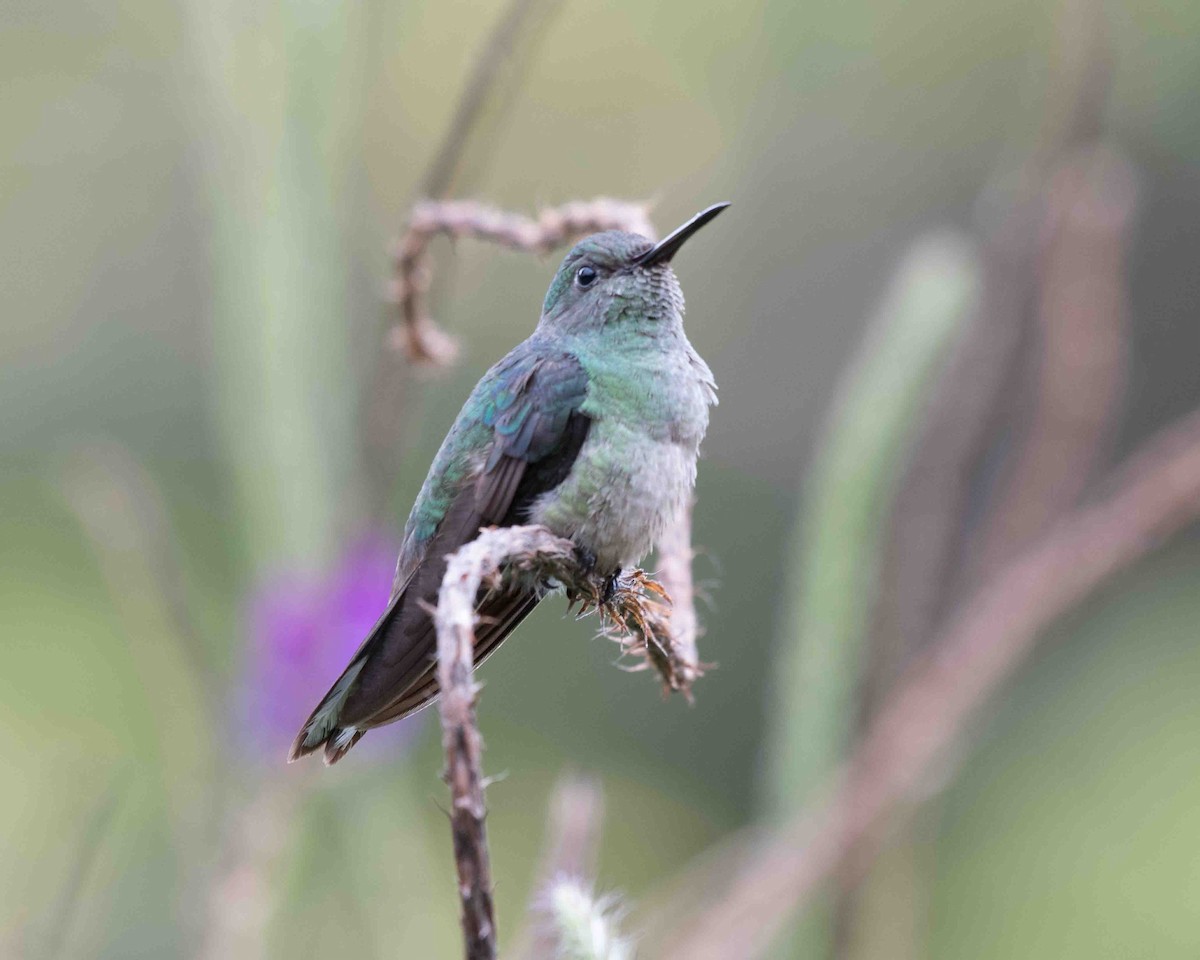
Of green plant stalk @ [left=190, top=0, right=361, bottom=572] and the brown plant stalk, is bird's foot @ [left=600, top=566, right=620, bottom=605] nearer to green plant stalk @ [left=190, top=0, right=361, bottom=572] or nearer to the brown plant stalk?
the brown plant stalk

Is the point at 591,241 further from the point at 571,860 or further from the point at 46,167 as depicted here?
the point at 46,167

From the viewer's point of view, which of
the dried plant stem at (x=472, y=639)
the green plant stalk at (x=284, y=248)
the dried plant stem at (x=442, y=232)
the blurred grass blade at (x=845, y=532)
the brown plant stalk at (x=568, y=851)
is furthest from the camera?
the green plant stalk at (x=284, y=248)

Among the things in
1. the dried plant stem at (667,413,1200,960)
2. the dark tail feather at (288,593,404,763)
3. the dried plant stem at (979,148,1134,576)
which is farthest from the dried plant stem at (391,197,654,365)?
the dried plant stem at (979,148,1134,576)

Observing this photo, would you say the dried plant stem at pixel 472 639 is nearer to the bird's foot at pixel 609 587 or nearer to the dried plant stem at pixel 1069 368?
the bird's foot at pixel 609 587

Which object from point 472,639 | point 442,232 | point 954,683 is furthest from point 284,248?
point 472,639

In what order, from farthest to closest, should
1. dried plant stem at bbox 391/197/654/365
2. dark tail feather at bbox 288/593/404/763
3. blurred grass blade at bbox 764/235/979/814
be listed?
blurred grass blade at bbox 764/235/979/814 < dried plant stem at bbox 391/197/654/365 < dark tail feather at bbox 288/593/404/763

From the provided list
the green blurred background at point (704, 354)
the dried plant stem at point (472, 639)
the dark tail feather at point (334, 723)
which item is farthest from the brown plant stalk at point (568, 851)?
the green blurred background at point (704, 354)

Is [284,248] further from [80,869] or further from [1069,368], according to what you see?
[1069,368]
